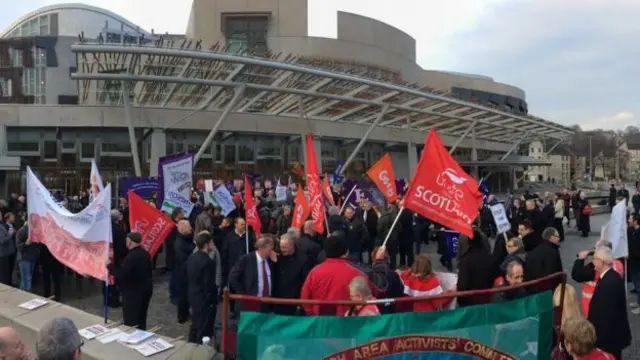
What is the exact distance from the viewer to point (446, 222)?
17.8 feet

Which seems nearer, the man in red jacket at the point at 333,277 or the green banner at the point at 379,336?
the green banner at the point at 379,336

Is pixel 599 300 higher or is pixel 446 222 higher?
pixel 446 222

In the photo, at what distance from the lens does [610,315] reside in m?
A: 4.96

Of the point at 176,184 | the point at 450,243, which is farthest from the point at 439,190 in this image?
the point at 450,243

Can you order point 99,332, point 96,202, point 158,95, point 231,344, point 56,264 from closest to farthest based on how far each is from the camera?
point 231,344 → point 99,332 → point 96,202 → point 56,264 → point 158,95

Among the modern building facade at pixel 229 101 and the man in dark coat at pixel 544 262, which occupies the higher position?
the modern building facade at pixel 229 101

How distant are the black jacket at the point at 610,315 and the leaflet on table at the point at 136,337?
4123 millimetres

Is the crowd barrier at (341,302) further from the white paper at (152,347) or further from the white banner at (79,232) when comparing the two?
the white banner at (79,232)

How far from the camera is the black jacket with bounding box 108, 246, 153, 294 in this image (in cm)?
662

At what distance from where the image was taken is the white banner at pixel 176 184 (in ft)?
35.4

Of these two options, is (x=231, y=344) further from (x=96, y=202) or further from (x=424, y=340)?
(x=96, y=202)

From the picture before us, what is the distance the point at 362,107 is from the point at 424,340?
1296 inches

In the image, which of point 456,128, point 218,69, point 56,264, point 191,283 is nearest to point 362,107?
point 218,69

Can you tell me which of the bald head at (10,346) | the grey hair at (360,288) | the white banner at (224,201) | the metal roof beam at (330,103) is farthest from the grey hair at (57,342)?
the metal roof beam at (330,103)
